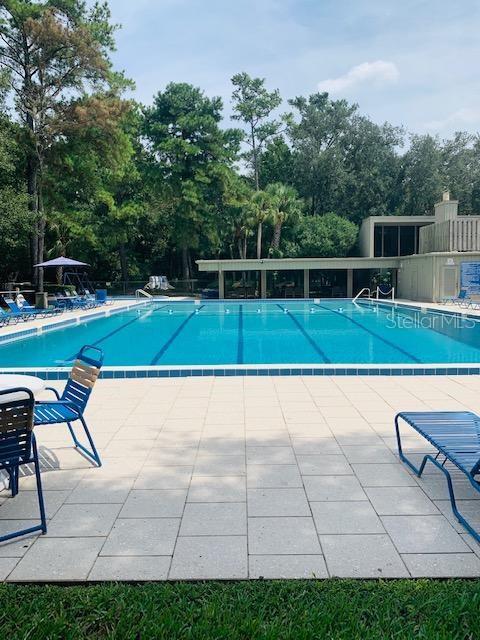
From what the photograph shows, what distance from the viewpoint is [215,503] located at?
10.2ft

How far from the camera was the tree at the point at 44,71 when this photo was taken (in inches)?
747

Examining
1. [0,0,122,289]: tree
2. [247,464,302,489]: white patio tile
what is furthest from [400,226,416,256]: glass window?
[247,464,302,489]: white patio tile

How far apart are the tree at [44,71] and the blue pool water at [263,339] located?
7064 mm

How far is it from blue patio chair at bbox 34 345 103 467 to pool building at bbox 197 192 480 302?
19713 millimetres

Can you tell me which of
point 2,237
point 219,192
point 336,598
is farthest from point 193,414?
point 219,192

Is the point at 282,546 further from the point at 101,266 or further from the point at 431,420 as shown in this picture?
the point at 101,266

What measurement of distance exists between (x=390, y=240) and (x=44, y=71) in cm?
2083

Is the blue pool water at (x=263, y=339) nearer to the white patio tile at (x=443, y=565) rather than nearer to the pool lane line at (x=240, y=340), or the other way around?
the pool lane line at (x=240, y=340)

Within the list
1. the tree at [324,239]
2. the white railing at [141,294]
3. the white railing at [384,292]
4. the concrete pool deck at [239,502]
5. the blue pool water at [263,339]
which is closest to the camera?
the concrete pool deck at [239,502]

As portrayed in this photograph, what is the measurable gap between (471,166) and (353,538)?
1516 inches

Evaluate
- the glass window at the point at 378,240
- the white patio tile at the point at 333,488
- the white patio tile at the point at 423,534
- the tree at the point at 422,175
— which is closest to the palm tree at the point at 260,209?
the glass window at the point at 378,240

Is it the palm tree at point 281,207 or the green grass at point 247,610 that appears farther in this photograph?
the palm tree at point 281,207

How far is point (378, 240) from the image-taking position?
30.8 metres

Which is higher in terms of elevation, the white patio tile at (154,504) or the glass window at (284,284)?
the glass window at (284,284)
